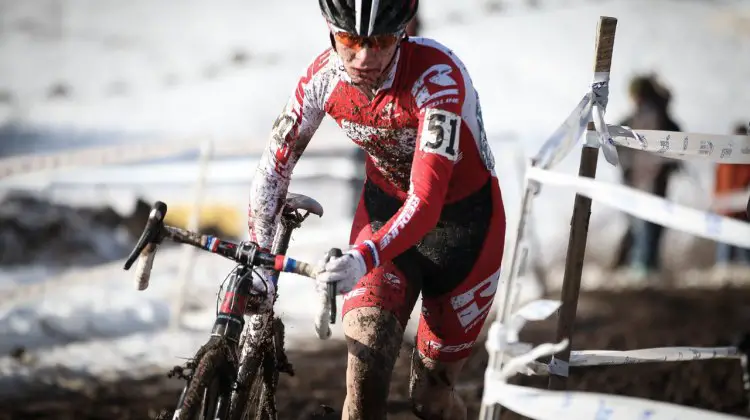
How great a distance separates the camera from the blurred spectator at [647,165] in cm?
1241

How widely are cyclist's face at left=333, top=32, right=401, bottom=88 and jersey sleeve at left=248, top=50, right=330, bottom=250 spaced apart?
37 centimetres

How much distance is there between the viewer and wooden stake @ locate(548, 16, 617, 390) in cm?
439

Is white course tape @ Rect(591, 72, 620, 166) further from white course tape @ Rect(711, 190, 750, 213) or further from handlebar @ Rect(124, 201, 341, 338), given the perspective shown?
white course tape @ Rect(711, 190, 750, 213)

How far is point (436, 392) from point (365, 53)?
67.9 inches

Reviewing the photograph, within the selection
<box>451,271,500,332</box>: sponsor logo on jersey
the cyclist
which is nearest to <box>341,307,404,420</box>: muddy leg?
the cyclist

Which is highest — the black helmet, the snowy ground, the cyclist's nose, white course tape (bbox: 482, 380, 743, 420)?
the snowy ground

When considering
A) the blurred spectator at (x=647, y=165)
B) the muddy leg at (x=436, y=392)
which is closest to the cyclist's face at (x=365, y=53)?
the muddy leg at (x=436, y=392)

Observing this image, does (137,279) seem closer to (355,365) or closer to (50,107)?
(355,365)

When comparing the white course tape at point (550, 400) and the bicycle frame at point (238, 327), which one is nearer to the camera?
the white course tape at point (550, 400)

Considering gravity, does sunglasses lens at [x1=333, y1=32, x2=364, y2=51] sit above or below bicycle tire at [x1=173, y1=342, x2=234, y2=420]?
above

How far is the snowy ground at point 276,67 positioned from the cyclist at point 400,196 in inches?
359

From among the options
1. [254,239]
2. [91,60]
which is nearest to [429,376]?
[254,239]

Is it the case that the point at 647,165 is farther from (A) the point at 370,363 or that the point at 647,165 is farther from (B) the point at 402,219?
(B) the point at 402,219

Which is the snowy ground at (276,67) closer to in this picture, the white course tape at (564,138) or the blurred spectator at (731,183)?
the blurred spectator at (731,183)
